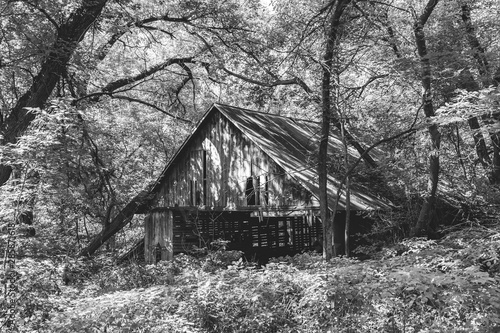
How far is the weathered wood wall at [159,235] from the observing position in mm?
16188

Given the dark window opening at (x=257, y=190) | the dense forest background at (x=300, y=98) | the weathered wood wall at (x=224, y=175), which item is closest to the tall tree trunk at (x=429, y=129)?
the dense forest background at (x=300, y=98)

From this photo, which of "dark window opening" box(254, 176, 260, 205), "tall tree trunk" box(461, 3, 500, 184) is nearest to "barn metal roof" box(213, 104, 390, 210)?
"dark window opening" box(254, 176, 260, 205)

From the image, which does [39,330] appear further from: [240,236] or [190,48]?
[190,48]

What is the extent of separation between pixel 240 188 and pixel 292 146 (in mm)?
2396

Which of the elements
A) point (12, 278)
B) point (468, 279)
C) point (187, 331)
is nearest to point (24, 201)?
point (12, 278)

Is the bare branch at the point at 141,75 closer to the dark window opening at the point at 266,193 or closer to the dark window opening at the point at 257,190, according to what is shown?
the dark window opening at the point at 257,190

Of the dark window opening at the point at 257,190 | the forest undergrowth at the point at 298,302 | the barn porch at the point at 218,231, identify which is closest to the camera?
the forest undergrowth at the point at 298,302

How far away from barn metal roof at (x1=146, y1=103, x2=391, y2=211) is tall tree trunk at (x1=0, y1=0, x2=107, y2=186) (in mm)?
6160

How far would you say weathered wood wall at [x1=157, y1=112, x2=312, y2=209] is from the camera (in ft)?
48.7

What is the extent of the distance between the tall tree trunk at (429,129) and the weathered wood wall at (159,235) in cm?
796

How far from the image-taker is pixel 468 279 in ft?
18.8

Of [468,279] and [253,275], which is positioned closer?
[468,279]

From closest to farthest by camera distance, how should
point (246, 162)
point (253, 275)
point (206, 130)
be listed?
point (253, 275) < point (246, 162) < point (206, 130)

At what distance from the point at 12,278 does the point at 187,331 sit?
222 cm
